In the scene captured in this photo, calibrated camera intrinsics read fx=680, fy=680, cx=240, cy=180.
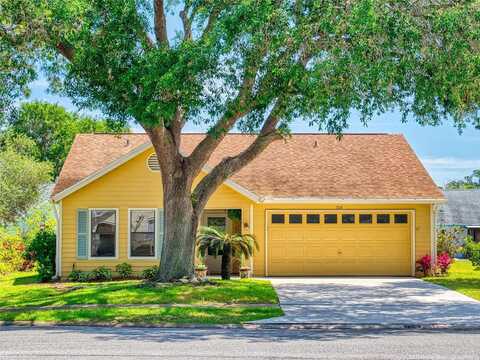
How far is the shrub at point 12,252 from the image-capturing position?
94.5ft

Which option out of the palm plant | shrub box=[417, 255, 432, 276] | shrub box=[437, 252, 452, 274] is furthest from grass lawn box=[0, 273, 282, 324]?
shrub box=[437, 252, 452, 274]

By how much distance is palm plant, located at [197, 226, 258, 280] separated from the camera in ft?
73.6

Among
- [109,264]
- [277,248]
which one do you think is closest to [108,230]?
[109,264]

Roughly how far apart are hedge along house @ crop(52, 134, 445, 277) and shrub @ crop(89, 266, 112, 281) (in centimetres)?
38

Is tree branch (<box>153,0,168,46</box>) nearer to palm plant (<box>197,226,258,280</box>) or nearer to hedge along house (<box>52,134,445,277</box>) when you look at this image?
hedge along house (<box>52,134,445,277</box>)

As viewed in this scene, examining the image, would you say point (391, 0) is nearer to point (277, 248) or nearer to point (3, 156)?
point (277, 248)

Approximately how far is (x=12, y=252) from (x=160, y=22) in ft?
47.3

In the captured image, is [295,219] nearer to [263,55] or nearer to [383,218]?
[383,218]

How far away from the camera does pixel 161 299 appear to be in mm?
16969

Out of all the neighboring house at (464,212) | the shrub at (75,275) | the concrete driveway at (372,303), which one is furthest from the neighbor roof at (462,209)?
the shrub at (75,275)

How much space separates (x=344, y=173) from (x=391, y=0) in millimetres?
11681

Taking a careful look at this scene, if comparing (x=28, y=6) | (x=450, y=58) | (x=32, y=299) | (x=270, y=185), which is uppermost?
(x=28, y=6)

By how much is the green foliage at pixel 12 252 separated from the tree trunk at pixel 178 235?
11.1m

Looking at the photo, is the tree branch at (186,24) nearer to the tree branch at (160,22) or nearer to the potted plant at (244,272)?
the tree branch at (160,22)
